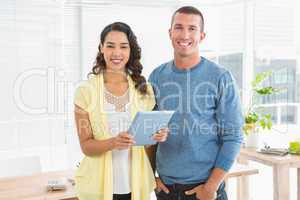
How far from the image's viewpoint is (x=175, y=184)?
1.63 m

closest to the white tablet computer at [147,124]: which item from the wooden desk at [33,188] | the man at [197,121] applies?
the man at [197,121]

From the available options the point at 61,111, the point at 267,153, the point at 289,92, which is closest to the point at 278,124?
the point at 289,92

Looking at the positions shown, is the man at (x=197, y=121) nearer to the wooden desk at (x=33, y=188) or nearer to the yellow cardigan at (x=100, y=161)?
the yellow cardigan at (x=100, y=161)

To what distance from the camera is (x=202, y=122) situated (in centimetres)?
160

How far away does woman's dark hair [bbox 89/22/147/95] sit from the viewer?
161cm

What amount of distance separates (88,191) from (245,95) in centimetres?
322

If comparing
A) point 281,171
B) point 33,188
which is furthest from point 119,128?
point 281,171

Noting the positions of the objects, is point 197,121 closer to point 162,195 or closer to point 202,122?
point 202,122

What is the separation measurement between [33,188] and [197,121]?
3.67ft

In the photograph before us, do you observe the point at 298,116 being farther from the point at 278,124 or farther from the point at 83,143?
the point at 83,143

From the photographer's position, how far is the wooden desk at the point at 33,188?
1.96 metres

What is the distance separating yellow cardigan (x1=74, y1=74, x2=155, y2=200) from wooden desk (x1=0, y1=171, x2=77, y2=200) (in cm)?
46

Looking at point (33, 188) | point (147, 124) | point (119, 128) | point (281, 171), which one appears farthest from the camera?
point (281, 171)

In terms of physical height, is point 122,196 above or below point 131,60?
below
